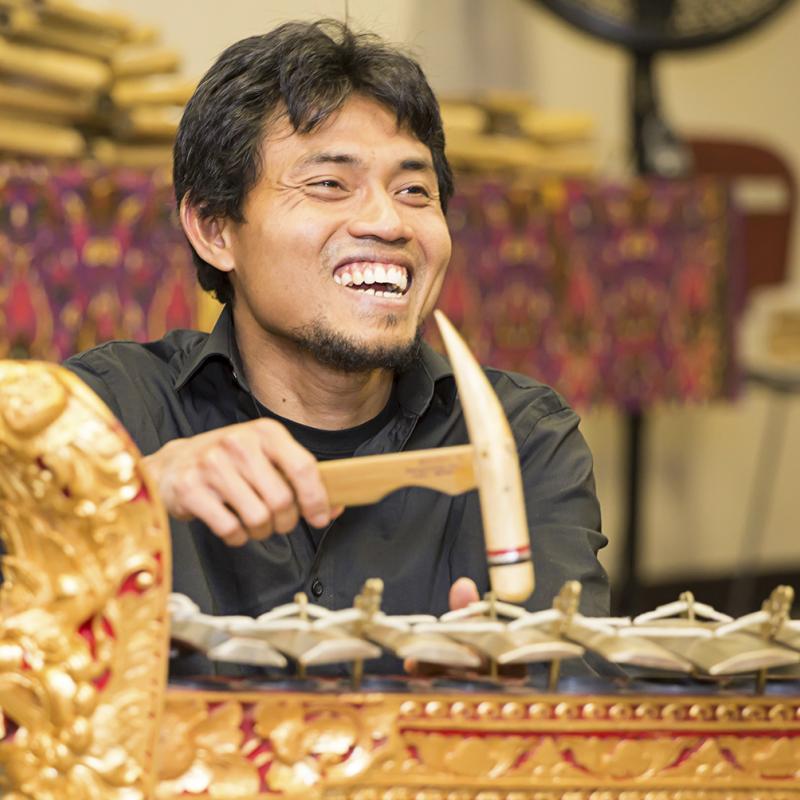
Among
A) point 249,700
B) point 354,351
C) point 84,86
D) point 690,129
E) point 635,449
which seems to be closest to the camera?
point 249,700

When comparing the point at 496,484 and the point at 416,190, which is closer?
the point at 496,484

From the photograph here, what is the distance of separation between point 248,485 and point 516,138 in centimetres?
255

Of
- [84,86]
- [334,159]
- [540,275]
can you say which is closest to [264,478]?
[334,159]

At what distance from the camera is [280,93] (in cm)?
160

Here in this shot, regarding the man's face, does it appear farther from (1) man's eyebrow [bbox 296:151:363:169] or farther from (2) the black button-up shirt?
(2) the black button-up shirt

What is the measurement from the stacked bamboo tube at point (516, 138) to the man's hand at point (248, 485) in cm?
225

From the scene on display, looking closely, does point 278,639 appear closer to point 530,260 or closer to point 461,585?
point 461,585

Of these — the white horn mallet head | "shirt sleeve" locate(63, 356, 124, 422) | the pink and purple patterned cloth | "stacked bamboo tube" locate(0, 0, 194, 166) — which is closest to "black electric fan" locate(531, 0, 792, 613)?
the pink and purple patterned cloth

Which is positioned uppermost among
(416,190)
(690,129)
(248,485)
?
(416,190)

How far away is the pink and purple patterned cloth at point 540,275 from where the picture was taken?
262cm

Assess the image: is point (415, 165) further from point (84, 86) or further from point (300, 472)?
point (84, 86)

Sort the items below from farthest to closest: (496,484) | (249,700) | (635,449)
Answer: (635,449) < (496,484) < (249,700)

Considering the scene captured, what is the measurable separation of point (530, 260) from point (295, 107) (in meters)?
1.65

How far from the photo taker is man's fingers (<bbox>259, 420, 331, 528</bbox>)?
1.07 metres
